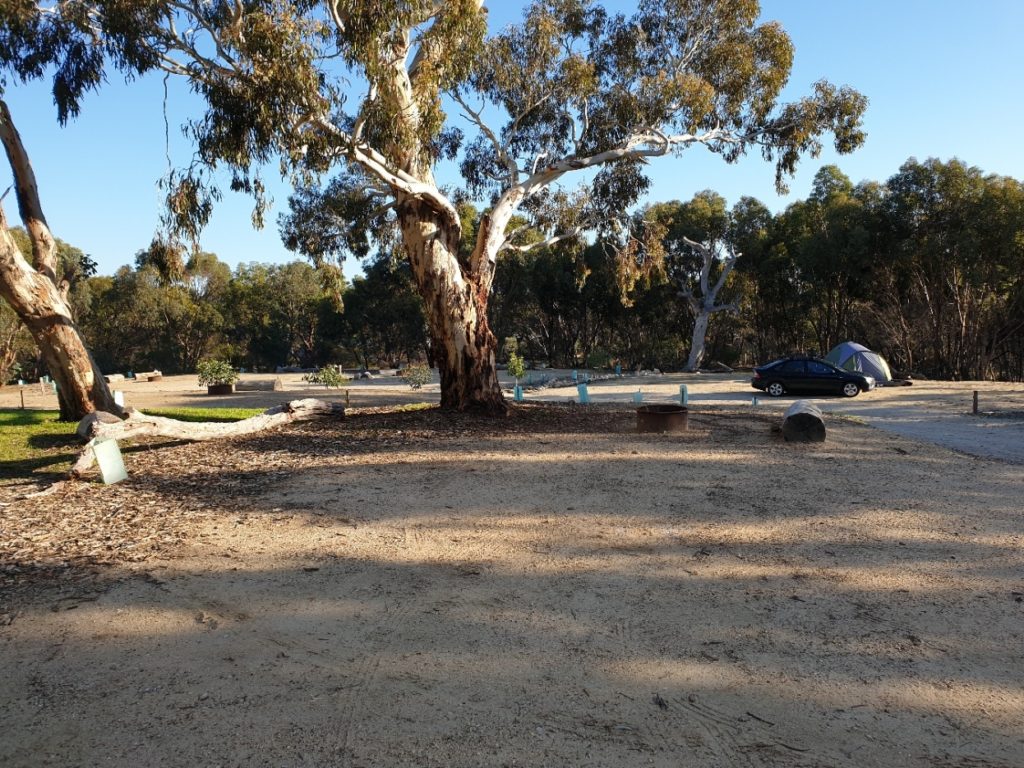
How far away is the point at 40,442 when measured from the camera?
1194cm

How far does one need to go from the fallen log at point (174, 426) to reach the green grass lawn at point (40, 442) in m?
0.82

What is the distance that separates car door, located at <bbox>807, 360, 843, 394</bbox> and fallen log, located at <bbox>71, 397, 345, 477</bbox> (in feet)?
50.1

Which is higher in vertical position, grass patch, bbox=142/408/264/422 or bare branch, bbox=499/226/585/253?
bare branch, bbox=499/226/585/253

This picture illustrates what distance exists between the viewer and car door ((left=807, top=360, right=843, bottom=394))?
21.3 m

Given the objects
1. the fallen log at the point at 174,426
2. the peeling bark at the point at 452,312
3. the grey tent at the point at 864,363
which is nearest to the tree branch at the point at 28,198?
the fallen log at the point at 174,426

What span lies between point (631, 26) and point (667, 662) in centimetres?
1646

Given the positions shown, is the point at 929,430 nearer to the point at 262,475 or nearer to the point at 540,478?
the point at 540,478

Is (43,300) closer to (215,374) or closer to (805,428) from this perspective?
(805,428)

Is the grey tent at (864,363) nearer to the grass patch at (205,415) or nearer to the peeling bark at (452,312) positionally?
the peeling bark at (452,312)

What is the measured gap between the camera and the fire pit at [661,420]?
11.0m

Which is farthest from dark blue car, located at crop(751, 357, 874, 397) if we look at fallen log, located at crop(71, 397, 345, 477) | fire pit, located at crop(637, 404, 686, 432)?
fallen log, located at crop(71, 397, 345, 477)

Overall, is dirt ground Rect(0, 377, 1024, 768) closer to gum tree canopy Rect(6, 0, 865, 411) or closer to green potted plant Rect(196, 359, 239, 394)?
gum tree canopy Rect(6, 0, 865, 411)

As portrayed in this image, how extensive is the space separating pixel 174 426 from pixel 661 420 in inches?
291

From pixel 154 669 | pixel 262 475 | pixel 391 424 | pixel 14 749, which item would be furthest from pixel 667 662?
pixel 391 424
